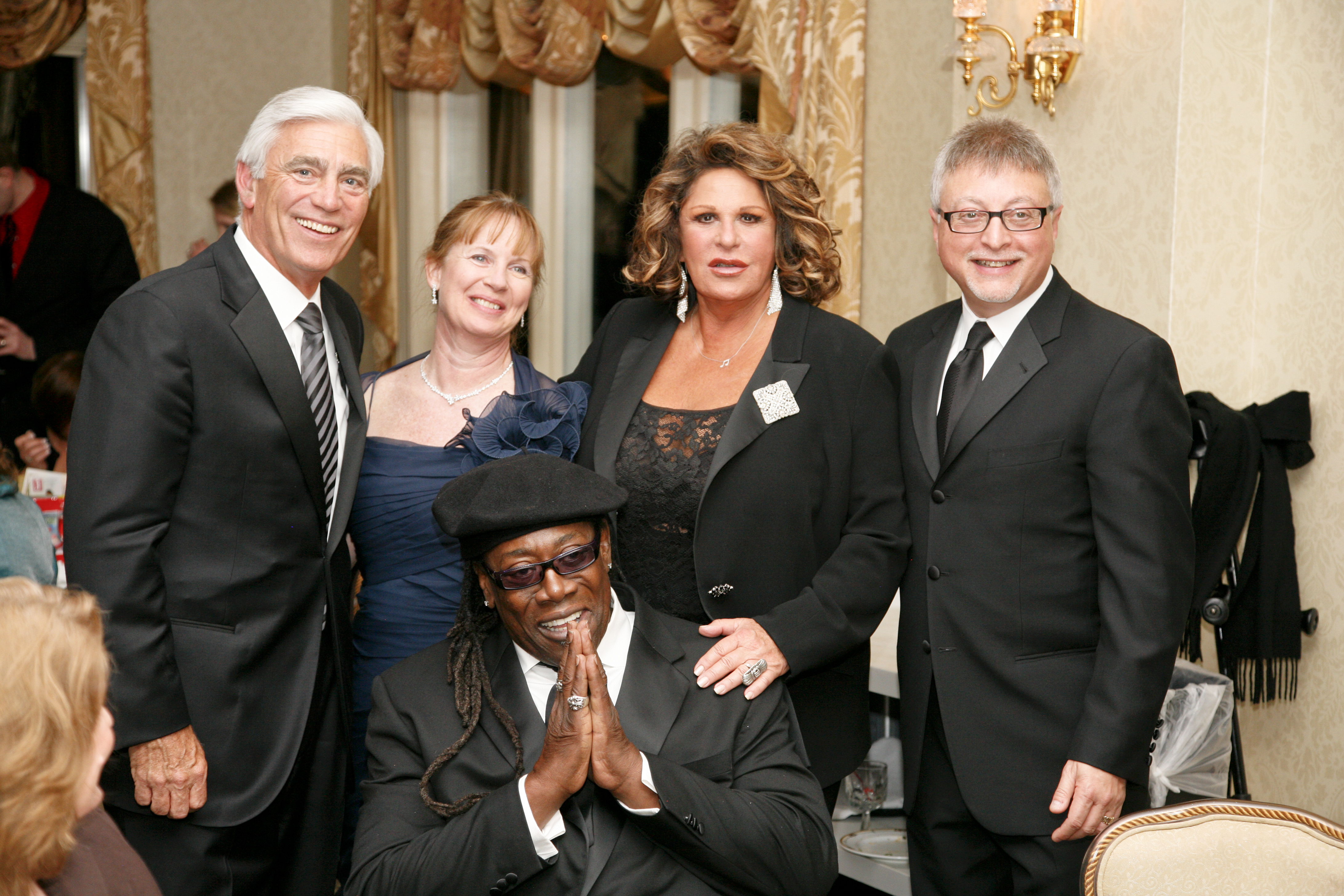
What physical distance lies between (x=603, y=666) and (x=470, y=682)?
217 millimetres

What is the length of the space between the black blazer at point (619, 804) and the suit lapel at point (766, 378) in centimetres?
38

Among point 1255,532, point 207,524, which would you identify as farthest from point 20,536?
point 1255,532

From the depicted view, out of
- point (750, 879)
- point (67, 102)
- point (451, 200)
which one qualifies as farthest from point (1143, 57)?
point (67, 102)

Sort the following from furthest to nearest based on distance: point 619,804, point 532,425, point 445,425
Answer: point 445,425 → point 532,425 → point 619,804

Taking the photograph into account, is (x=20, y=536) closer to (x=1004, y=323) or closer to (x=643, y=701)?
(x=643, y=701)

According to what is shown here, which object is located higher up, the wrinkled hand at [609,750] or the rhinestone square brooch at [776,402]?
the rhinestone square brooch at [776,402]

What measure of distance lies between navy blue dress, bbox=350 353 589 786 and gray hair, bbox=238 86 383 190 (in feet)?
1.96

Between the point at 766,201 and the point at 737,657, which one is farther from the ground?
the point at 766,201

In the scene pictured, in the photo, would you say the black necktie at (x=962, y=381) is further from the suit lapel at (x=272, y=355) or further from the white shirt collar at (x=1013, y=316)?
the suit lapel at (x=272, y=355)

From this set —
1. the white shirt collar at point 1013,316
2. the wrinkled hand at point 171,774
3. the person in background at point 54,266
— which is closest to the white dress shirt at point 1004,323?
the white shirt collar at point 1013,316

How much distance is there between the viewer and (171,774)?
191cm

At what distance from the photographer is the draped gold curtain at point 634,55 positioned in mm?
4078

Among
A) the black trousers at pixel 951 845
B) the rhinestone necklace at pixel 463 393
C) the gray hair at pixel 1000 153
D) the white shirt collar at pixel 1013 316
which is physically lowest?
the black trousers at pixel 951 845

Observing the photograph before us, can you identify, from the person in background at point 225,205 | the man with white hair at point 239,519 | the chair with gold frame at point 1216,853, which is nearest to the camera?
the chair with gold frame at point 1216,853
